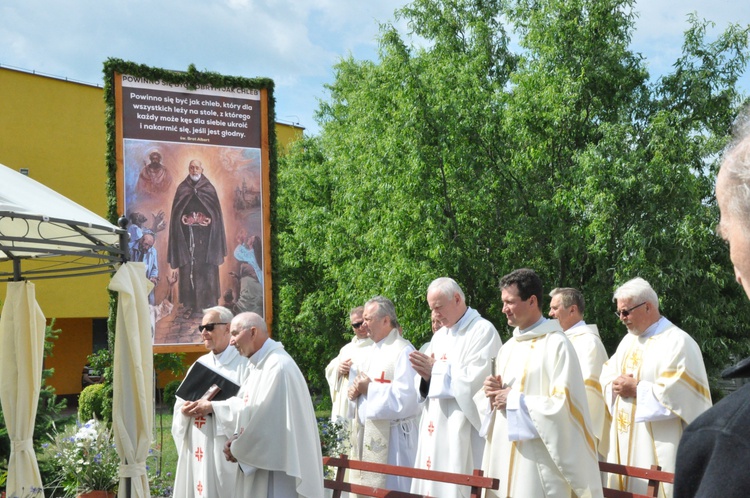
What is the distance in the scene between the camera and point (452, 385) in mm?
7113

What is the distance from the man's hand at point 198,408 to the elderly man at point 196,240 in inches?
90.7

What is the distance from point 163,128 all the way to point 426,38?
1188cm

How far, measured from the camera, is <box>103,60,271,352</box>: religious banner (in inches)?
349

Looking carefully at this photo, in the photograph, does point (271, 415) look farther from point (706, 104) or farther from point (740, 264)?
point (706, 104)

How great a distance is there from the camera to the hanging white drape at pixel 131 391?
650 cm

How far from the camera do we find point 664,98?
16.7 meters

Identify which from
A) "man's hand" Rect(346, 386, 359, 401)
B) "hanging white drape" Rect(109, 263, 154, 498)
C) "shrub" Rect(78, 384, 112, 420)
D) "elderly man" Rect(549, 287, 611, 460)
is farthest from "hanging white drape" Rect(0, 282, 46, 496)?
"shrub" Rect(78, 384, 112, 420)

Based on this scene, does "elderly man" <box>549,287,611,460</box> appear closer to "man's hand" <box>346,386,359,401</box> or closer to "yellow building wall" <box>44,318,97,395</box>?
"man's hand" <box>346,386,359,401</box>

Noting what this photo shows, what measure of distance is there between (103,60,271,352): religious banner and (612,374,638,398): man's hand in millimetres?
4214

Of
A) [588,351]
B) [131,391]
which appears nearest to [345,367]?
[588,351]

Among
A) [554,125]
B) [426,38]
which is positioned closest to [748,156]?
[554,125]

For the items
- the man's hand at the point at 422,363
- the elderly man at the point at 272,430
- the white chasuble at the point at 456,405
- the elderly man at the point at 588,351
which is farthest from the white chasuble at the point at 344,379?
the elderly man at the point at 272,430

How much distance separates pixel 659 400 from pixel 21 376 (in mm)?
5180

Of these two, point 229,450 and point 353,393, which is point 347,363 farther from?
point 229,450
